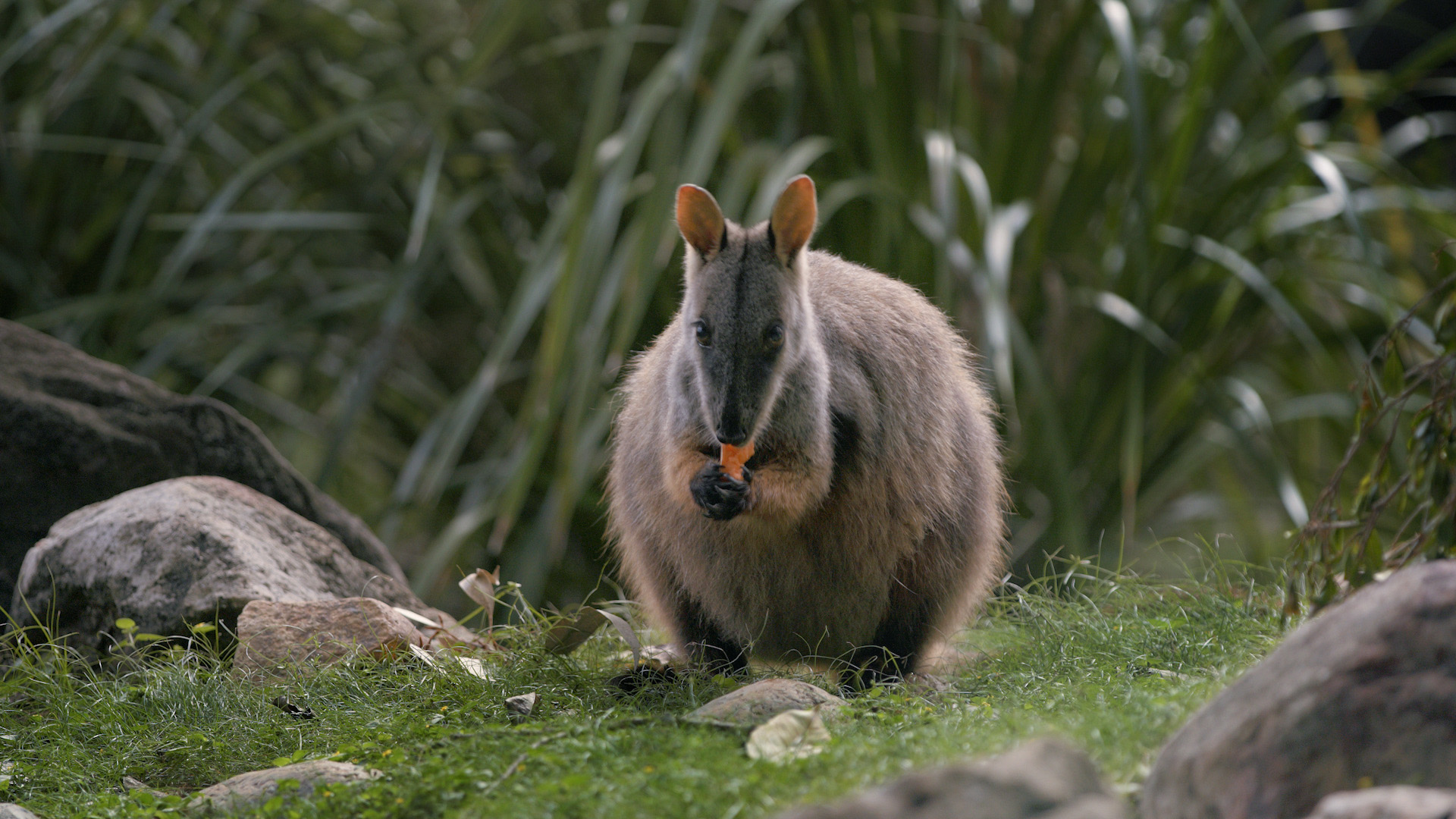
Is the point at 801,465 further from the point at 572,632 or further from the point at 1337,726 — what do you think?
the point at 1337,726

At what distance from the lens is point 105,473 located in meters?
4.35

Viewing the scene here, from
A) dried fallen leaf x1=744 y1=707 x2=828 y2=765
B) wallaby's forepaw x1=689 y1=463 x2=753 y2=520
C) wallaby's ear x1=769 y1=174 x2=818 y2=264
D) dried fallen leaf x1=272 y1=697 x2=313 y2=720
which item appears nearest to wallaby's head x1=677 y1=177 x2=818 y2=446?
wallaby's ear x1=769 y1=174 x2=818 y2=264

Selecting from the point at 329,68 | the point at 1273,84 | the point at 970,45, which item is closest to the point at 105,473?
the point at 329,68

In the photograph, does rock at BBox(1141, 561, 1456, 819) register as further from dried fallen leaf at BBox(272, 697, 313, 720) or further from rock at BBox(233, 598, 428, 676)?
rock at BBox(233, 598, 428, 676)

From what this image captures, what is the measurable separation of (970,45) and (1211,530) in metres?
3.44

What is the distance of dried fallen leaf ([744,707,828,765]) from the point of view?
2500mm

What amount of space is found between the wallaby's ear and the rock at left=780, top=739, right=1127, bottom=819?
5.95ft

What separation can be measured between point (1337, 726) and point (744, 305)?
1.70 meters

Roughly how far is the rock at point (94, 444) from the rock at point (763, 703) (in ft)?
7.28

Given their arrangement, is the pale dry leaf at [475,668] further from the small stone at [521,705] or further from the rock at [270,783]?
the rock at [270,783]

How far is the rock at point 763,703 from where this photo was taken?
2.79 m

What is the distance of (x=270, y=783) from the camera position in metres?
2.66

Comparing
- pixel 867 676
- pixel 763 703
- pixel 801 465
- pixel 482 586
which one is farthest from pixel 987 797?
pixel 482 586

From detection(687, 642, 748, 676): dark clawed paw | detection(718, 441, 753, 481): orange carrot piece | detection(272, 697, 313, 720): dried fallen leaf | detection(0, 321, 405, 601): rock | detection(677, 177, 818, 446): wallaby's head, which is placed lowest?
detection(687, 642, 748, 676): dark clawed paw
